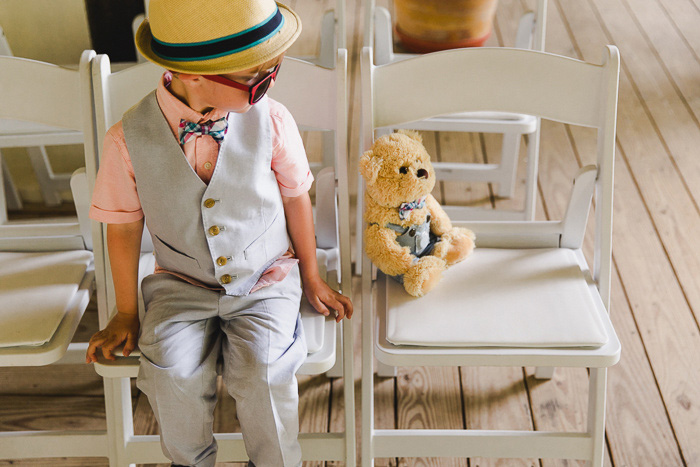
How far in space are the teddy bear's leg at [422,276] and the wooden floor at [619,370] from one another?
0.37m

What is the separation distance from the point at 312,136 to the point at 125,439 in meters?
1.68

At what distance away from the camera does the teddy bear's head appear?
138cm

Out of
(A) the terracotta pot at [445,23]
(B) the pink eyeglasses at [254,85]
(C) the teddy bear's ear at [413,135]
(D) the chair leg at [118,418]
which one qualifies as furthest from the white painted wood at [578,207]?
(A) the terracotta pot at [445,23]

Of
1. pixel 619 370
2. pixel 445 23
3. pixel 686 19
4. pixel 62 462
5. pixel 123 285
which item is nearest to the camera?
pixel 123 285

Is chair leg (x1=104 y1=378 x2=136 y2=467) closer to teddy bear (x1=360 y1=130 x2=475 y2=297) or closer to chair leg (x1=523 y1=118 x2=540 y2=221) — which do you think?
teddy bear (x1=360 y1=130 x2=475 y2=297)

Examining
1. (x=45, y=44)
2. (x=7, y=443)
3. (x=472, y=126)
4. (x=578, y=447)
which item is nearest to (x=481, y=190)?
(x=472, y=126)

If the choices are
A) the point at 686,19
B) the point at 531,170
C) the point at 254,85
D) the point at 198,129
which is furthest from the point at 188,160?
the point at 686,19

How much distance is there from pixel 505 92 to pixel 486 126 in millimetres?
482

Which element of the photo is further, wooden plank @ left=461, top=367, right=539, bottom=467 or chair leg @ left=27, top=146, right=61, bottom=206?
chair leg @ left=27, top=146, right=61, bottom=206

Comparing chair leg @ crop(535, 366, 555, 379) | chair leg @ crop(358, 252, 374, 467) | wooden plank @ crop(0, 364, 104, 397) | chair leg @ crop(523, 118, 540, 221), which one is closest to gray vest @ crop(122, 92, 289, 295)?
chair leg @ crop(358, 252, 374, 467)

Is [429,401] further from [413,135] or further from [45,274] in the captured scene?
[45,274]

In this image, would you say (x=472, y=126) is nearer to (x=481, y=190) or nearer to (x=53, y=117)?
(x=481, y=190)

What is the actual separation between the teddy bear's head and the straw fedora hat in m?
0.33

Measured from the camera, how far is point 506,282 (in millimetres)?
1437
